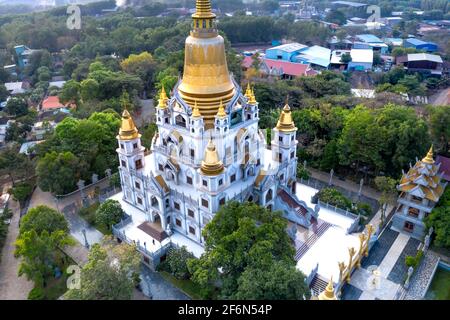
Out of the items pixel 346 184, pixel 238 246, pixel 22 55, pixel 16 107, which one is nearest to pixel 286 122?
pixel 346 184

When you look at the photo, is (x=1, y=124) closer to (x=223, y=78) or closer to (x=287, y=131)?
(x=223, y=78)

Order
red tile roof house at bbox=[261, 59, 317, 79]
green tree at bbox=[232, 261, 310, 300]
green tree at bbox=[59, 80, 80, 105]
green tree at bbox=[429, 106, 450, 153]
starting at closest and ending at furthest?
green tree at bbox=[232, 261, 310, 300]
green tree at bbox=[429, 106, 450, 153]
green tree at bbox=[59, 80, 80, 105]
red tile roof house at bbox=[261, 59, 317, 79]

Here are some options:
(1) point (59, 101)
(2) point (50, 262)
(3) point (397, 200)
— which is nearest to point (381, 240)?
(3) point (397, 200)

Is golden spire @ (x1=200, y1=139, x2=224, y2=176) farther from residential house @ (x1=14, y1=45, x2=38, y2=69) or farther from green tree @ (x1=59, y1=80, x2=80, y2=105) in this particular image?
residential house @ (x1=14, y1=45, x2=38, y2=69)

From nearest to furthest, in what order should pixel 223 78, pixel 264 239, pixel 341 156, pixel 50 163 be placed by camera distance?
pixel 264 239
pixel 223 78
pixel 50 163
pixel 341 156

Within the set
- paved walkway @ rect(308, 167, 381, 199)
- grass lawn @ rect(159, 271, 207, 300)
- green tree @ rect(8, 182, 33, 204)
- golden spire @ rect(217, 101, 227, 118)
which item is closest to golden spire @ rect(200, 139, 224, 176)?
golden spire @ rect(217, 101, 227, 118)

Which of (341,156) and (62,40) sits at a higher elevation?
(62,40)
